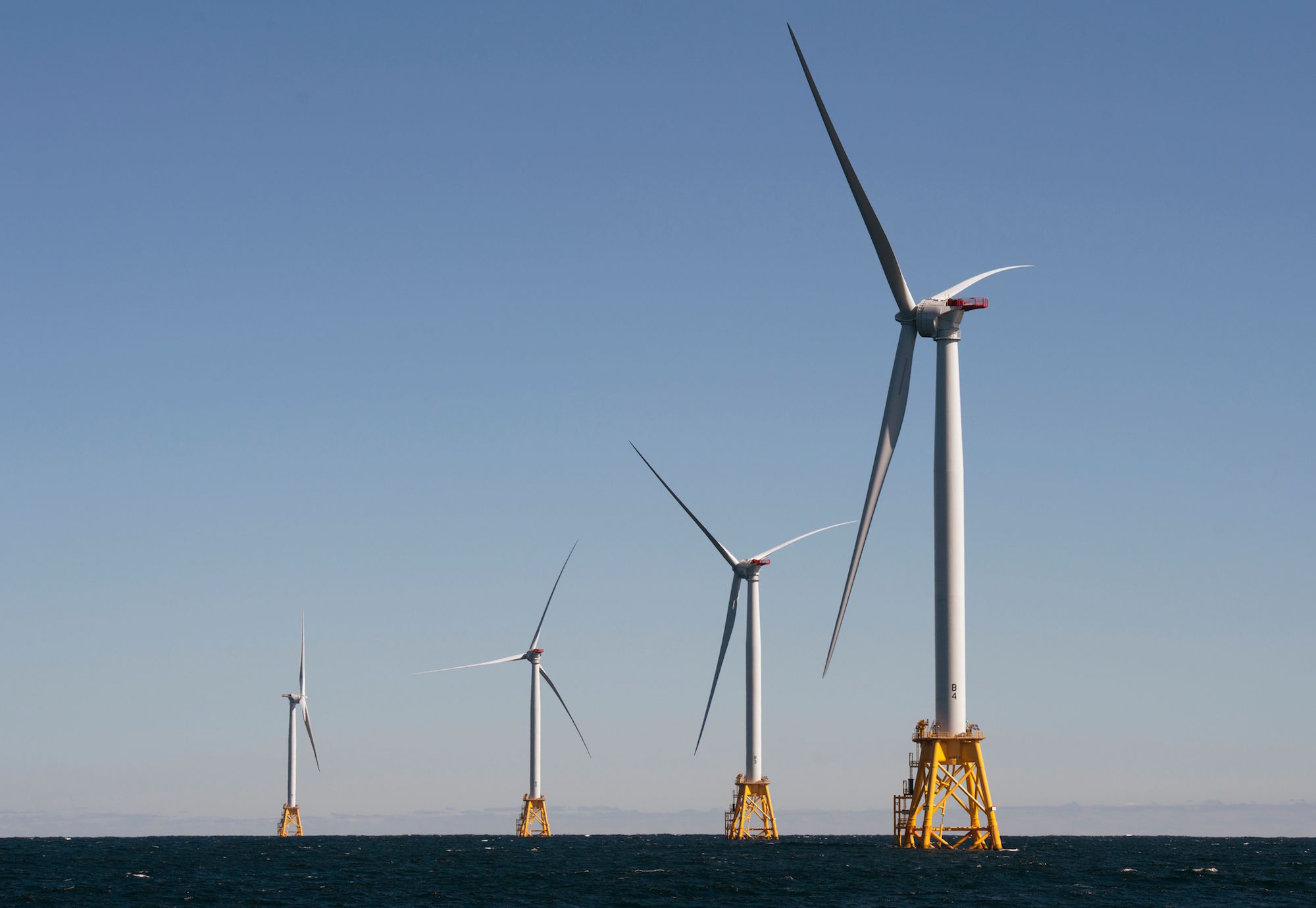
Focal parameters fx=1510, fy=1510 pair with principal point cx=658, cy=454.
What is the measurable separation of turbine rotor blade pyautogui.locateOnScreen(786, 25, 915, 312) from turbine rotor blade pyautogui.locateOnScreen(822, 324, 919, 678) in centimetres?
198

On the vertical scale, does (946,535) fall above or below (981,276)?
below

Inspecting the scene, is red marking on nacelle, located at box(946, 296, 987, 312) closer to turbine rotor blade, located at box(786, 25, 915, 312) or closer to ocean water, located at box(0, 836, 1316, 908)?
turbine rotor blade, located at box(786, 25, 915, 312)

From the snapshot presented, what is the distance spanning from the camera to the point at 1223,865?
5340 inches

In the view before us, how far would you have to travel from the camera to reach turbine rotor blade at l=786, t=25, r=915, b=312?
9488 cm

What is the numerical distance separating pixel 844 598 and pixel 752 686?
70257mm

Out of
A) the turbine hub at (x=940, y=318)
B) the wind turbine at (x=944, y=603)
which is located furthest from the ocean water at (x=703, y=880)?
the turbine hub at (x=940, y=318)

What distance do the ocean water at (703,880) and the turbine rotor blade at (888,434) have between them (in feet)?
53.6

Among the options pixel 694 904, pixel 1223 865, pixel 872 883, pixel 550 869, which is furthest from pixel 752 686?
pixel 694 904

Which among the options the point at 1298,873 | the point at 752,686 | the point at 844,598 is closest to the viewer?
A: the point at 844,598

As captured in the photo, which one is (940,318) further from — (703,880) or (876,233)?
(703,880)

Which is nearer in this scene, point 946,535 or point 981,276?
point 946,535

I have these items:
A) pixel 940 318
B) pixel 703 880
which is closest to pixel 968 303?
pixel 940 318

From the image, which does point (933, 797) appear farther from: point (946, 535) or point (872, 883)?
point (946, 535)

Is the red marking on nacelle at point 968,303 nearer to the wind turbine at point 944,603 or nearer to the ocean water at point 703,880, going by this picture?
the wind turbine at point 944,603
